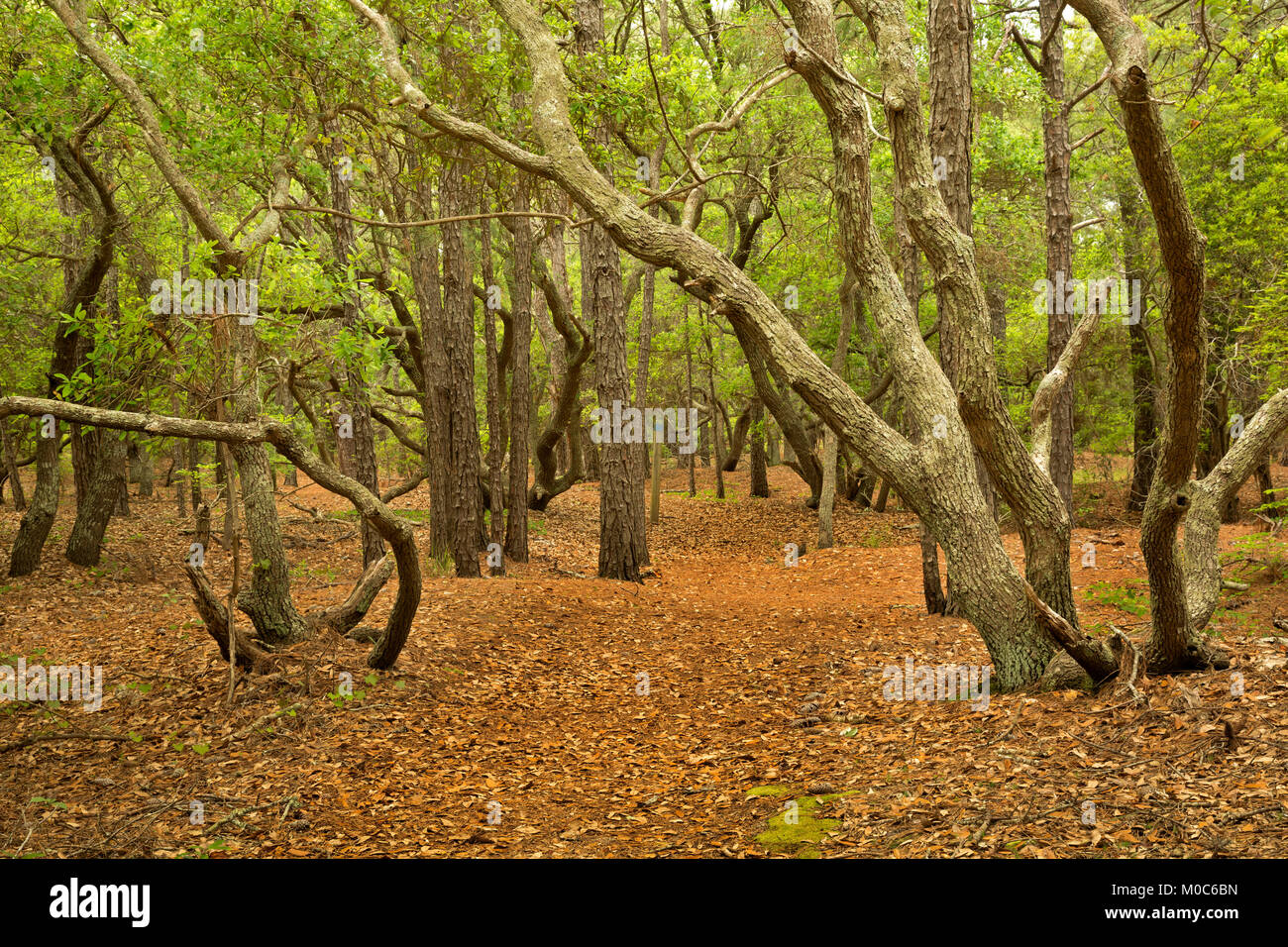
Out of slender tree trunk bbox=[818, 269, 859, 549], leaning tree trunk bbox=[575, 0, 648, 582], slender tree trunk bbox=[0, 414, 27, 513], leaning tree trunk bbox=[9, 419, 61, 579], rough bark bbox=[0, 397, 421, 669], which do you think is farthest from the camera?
slender tree trunk bbox=[818, 269, 859, 549]

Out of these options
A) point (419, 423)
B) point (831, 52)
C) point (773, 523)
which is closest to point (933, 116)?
point (831, 52)

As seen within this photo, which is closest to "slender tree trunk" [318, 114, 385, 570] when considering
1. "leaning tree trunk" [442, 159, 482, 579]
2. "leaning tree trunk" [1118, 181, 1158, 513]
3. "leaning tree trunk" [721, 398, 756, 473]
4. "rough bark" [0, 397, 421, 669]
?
"leaning tree trunk" [442, 159, 482, 579]

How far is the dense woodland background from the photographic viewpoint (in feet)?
17.1

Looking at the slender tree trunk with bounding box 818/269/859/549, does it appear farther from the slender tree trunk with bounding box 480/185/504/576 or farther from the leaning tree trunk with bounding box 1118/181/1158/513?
the slender tree trunk with bounding box 480/185/504/576

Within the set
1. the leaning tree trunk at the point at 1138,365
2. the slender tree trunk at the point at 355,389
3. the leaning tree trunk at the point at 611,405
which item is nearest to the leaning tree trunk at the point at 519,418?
the leaning tree trunk at the point at 611,405

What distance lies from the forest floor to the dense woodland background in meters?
0.04

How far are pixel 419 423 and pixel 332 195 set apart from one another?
12115 millimetres

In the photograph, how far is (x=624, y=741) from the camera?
23.0 feet

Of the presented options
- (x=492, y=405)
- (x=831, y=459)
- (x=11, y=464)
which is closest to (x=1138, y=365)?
(x=831, y=459)

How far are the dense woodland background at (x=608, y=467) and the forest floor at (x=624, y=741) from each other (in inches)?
1.6

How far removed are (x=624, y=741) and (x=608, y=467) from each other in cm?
674

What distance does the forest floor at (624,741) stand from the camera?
4.59 m

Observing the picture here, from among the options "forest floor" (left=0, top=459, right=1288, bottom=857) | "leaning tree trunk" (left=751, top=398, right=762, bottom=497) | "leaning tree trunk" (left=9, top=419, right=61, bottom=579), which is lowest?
"forest floor" (left=0, top=459, right=1288, bottom=857)
